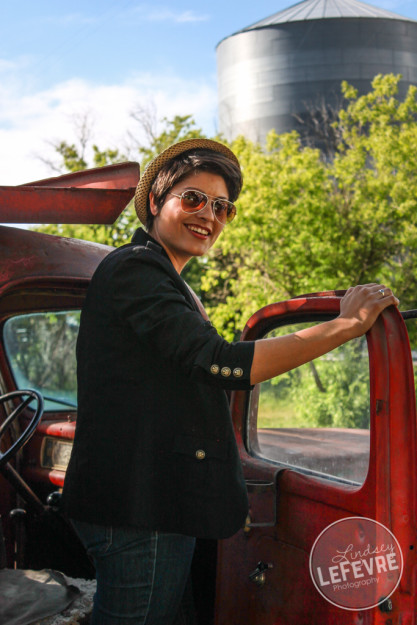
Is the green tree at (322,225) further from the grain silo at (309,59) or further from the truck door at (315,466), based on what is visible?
the grain silo at (309,59)

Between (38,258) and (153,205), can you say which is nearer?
(153,205)

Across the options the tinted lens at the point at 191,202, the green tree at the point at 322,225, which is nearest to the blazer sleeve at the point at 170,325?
the tinted lens at the point at 191,202

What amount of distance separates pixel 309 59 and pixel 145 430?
2721 cm

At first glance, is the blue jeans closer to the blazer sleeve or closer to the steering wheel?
the blazer sleeve

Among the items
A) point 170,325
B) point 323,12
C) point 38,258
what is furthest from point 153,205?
point 323,12

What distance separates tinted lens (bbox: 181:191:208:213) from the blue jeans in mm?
885

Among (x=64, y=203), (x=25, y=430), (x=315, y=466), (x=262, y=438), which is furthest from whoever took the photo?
(x=25, y=430)

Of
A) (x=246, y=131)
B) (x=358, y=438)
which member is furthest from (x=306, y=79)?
(x=358, y=438)

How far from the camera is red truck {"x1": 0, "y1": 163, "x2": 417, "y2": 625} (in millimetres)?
1701

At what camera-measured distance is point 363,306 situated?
1.65 metres

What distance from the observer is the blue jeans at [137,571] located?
1694 millimetres

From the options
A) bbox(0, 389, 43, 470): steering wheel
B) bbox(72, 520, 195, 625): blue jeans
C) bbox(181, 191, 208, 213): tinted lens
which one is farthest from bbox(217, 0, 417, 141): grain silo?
bbox(72, 520, 195, 625): blue jeans

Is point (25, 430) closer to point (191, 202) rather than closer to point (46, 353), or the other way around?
point (46, 353)

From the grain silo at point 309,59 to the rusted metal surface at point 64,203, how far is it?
23.0 metres
